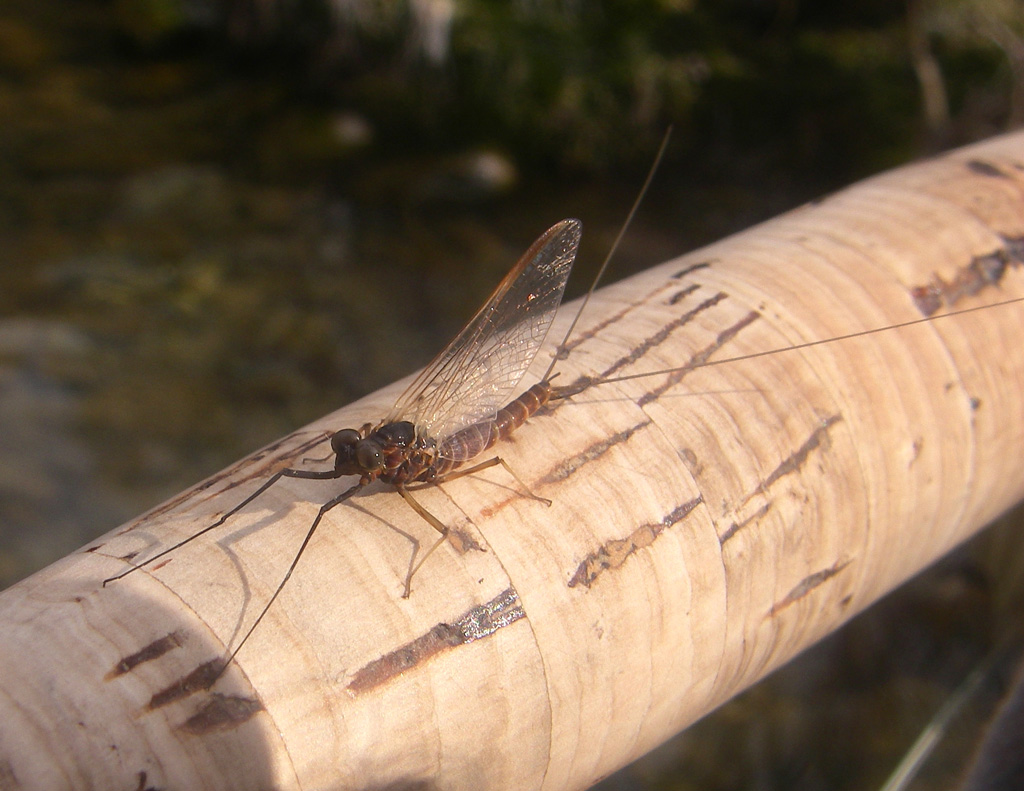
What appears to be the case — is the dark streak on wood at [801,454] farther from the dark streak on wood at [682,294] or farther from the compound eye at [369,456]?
the compound eye at [369,456]

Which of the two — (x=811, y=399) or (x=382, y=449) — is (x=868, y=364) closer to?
(x=811, y=399)

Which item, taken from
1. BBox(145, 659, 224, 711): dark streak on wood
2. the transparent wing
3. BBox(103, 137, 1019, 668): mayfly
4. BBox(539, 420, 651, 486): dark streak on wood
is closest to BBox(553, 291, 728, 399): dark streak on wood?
BBox(103, 137, 1019, 668): mayfly

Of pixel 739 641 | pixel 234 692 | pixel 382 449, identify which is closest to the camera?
pixel 234 692

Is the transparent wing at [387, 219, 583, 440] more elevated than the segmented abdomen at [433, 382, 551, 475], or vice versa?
the transparent wing at [387, 219, 583, 440]

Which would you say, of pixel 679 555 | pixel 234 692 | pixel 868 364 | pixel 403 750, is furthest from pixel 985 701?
pixel 234 692

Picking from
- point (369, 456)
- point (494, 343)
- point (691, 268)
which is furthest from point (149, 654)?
point (494, 343)

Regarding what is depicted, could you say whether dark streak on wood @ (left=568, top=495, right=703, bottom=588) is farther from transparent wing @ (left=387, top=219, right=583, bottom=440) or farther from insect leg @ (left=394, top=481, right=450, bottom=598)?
transparent wing @ (left=387, top=219, right=583, bottom=440)
